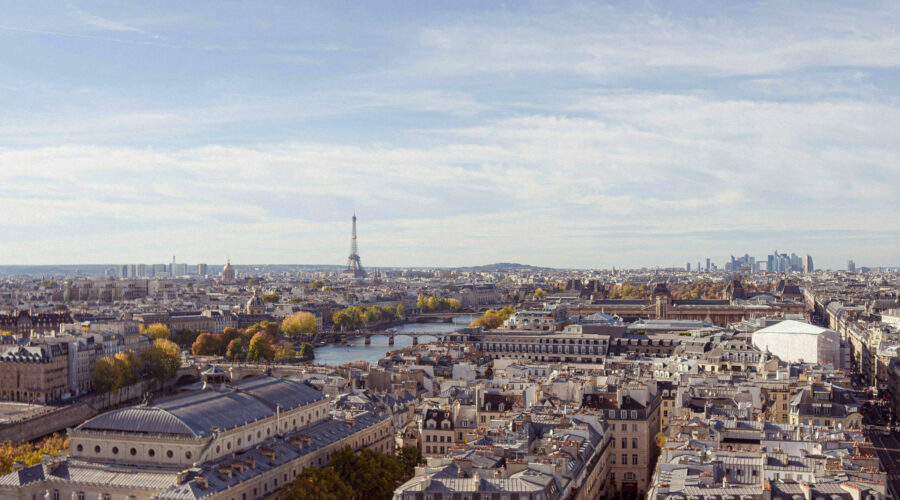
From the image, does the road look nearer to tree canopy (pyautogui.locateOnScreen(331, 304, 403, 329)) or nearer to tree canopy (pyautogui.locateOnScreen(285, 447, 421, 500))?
tree canopy (pyautogui.locateOnScreen(285, 447, 421, 500))

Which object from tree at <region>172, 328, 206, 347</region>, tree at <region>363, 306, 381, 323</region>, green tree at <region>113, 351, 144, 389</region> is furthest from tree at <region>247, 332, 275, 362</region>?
tree at <region>363, 306, 381, 323</region>

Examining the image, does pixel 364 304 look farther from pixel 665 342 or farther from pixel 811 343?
pixel 811 343

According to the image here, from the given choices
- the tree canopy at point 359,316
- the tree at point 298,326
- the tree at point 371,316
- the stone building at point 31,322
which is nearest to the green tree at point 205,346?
the stone building at point 31,322

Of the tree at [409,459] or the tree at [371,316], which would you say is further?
the tree at [371,316]

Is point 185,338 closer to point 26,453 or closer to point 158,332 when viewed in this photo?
point 158,332

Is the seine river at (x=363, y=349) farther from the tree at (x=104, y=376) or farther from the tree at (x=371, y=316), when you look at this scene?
the tree at (x=104, y=376)

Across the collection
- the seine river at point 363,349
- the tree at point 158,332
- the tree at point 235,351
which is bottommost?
the seine river at point 363,349
